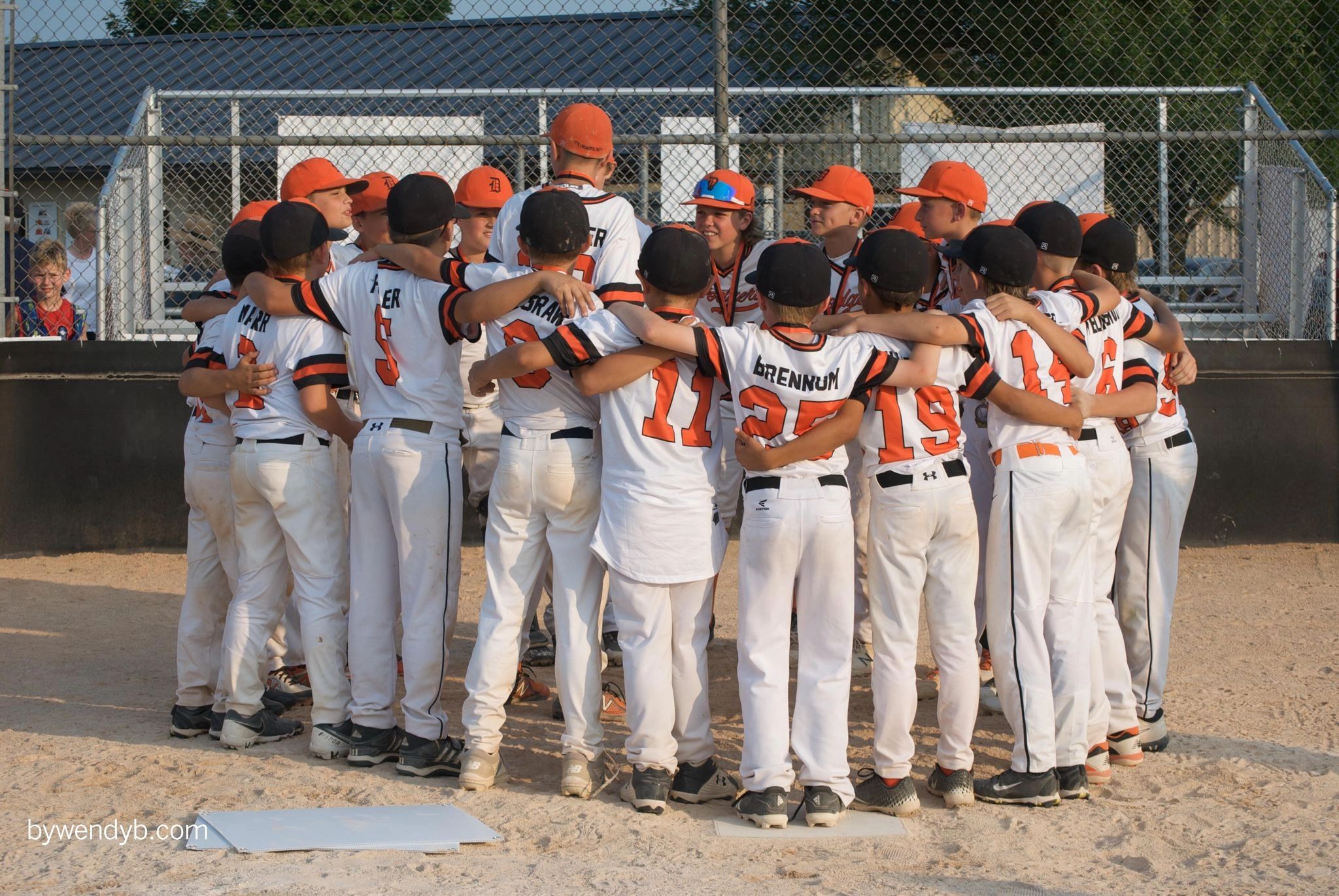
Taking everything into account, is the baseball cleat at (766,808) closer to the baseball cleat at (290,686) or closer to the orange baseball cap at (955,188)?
the baseball cleat at (290,686)

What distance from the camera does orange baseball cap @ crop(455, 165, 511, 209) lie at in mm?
5523

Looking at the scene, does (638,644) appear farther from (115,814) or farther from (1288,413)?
(1288,413)

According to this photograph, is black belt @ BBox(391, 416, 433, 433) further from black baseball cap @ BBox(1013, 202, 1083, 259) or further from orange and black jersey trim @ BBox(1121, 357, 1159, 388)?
orange and black jersey trim @ BBox(1121, 357, 1159, 388)

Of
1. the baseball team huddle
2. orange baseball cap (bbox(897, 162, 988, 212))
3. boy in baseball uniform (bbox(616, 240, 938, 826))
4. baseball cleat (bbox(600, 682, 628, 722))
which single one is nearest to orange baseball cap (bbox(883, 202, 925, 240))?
orange baseball cap (bbox(897, 162, 988, 212))

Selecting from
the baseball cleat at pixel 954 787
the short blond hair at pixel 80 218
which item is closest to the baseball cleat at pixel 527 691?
the baseball cleat at pixel 954 787

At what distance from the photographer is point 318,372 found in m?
4.55

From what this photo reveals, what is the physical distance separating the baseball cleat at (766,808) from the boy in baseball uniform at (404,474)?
1063mm

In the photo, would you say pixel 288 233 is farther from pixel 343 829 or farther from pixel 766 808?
pixel 766 808

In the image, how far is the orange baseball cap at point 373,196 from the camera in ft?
18.8

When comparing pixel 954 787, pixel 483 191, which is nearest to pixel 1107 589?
pixel 954 787

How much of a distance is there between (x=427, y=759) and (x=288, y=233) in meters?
1.88

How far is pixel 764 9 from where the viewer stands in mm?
9617

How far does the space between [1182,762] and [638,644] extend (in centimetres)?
198

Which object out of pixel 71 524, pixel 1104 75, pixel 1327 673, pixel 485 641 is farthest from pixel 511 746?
pixel 1104 75
